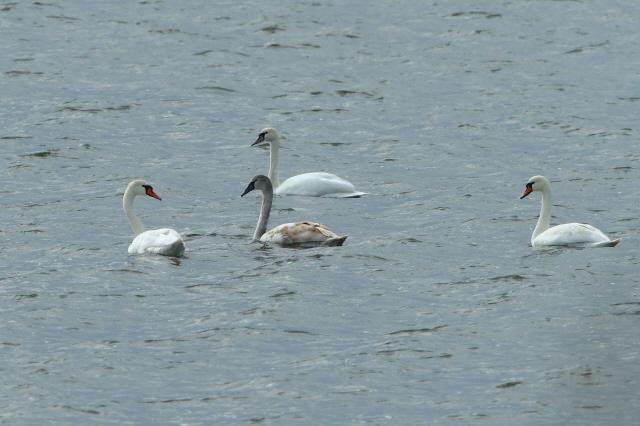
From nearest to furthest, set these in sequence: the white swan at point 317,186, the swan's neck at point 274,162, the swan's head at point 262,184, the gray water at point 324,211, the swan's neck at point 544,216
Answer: the gray water at point 324,211 → the swan's neck at point 544,216 → the swan's head at point 262,184 → the white swan at point 317,186 → the swan's neck at point 274,162

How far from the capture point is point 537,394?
13.9 meters

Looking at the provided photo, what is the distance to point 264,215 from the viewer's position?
2038cm

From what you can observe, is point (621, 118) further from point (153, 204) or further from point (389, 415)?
point (389, 415)

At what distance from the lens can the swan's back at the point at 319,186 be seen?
2278 centimetres

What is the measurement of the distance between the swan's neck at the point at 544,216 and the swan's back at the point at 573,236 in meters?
0.46

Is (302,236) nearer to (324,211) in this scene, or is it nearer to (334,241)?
(334,241)

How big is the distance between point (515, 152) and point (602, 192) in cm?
311

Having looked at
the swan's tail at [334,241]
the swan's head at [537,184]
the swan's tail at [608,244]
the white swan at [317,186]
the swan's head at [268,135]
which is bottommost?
the white swan at [317,186]

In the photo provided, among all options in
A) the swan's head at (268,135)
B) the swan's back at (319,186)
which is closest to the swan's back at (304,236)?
the swan's back at (319,186)

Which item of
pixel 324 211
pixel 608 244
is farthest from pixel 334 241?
pixel 608 244

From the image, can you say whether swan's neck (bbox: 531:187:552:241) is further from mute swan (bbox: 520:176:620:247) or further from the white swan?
the white swan

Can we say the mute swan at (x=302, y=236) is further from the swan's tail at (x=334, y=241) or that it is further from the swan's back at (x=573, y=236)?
the swan's back at (x=573, y=236)

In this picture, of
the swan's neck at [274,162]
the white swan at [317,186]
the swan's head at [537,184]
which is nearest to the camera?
the swan's head at [537,184]

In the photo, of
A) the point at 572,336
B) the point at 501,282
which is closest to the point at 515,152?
the point at 501,282
